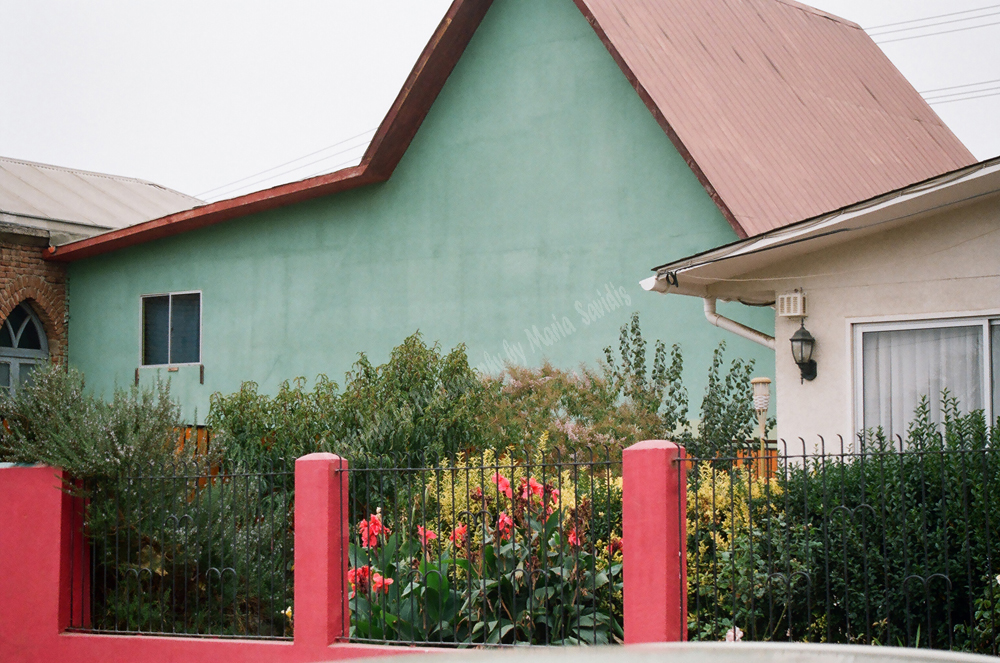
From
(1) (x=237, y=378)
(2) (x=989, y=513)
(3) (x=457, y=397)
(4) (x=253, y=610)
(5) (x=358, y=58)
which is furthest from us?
(5) (x=358, y=58)

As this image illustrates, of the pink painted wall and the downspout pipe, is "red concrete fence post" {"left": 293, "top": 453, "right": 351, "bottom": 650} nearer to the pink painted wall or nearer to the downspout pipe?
the pink painted wall

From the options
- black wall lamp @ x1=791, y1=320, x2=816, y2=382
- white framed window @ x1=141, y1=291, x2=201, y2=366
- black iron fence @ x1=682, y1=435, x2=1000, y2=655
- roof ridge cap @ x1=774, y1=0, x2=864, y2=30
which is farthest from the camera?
roof ridge cap @ x1=774, y1=0, x2=864, y2=30

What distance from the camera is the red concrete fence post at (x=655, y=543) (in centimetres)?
655

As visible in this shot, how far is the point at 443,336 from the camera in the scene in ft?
47.8

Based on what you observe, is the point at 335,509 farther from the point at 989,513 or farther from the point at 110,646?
the point at 989,513

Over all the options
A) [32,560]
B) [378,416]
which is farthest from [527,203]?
[32,560]

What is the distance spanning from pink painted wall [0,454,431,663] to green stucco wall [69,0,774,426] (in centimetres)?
332

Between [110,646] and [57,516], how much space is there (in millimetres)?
1126

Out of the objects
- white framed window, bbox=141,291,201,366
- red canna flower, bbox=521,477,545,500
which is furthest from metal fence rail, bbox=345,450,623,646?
white framed window, bbox=141,291,201,366

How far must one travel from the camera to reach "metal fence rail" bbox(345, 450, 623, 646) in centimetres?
712

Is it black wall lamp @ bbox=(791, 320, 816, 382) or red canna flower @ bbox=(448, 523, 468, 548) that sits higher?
black wall lamp @ bbox=(791, 320, 816, 382)

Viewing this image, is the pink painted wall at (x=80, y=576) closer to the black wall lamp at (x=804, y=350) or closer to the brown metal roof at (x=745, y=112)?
the black wall lamp at (x=804, y=350)

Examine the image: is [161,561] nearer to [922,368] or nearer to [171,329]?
[922,368]

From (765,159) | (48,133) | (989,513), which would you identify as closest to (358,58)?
(48,133)
